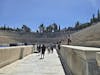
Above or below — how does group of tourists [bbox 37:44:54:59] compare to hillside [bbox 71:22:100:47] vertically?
below

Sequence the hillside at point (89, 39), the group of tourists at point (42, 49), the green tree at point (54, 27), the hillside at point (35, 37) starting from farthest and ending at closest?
the green tree at point (54, 27) < the hillside at point (35, 37) < the group of tourists at point (42, 49) < the hillside at point (89, 39)

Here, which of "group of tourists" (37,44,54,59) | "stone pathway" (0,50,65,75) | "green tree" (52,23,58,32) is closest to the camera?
"stone pathway" (0,50,65,75)

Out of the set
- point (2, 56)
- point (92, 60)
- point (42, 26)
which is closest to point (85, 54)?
point (92, 60)

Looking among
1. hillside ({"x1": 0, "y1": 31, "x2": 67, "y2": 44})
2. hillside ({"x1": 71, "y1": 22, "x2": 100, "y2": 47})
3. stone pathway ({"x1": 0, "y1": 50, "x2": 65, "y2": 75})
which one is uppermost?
hillside ({"x1": 0, "y1": 31, "x2": 67, "y2": 44})

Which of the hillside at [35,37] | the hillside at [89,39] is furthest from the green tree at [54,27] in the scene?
the hillside at [89,39]

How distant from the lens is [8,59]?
802 inches

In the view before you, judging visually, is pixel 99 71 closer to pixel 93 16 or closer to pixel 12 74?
pixel 12 74

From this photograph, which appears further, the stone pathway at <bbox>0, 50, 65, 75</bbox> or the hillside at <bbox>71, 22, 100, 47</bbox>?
the hillside at <bbox>71, 22, 100, 47</bbox>

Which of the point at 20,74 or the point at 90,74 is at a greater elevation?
the point at 90,74

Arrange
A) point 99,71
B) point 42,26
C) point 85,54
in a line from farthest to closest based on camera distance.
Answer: point 42,26 → point 85,54 → point 99,71

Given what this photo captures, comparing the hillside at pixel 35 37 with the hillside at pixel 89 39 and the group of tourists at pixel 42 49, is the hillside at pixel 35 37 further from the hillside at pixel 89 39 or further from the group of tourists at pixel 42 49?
the hillside at pixel 89 39

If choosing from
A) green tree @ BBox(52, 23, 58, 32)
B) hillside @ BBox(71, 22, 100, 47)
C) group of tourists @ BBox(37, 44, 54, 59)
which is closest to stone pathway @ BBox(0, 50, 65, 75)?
hillside @ BBox(71, 22, 100, 47)

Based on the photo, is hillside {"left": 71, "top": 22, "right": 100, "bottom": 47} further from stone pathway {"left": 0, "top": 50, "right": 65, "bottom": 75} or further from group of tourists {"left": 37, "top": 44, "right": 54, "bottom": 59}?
group of tourists {"left": 37, "top": 44, "right": 54, "bottom": 59}

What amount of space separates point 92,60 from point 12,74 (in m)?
8.91
